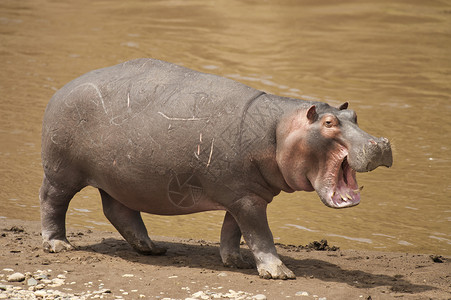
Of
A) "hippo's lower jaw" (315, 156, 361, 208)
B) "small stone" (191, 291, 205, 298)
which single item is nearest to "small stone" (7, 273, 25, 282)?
"small stone" (191, 291, 205, 298)

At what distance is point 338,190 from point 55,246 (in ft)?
8.76

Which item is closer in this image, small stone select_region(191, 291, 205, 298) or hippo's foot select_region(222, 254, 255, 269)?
small stone select_region(191, 291, 205, 298)

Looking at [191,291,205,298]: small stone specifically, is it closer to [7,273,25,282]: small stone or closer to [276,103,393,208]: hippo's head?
[276,103,393,208]: hippo's head

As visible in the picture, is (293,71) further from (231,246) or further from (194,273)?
(194,273)

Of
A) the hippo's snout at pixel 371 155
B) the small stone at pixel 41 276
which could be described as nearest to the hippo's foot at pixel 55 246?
the small stone at pixel 41 276

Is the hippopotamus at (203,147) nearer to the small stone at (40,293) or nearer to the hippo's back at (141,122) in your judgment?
the hippo's back at (141,122)

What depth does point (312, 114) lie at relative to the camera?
628 centimetres

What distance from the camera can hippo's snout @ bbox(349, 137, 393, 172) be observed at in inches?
234

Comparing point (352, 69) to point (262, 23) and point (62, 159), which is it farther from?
point (62, 159)

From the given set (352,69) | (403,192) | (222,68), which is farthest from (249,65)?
(403,192)

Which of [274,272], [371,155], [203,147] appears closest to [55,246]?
[203,147]

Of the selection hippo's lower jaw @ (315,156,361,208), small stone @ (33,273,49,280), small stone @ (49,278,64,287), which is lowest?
small stone @ (49,278,64,287)

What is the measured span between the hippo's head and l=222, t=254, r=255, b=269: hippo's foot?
942 millimetres

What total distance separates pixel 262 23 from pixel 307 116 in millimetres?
12066
